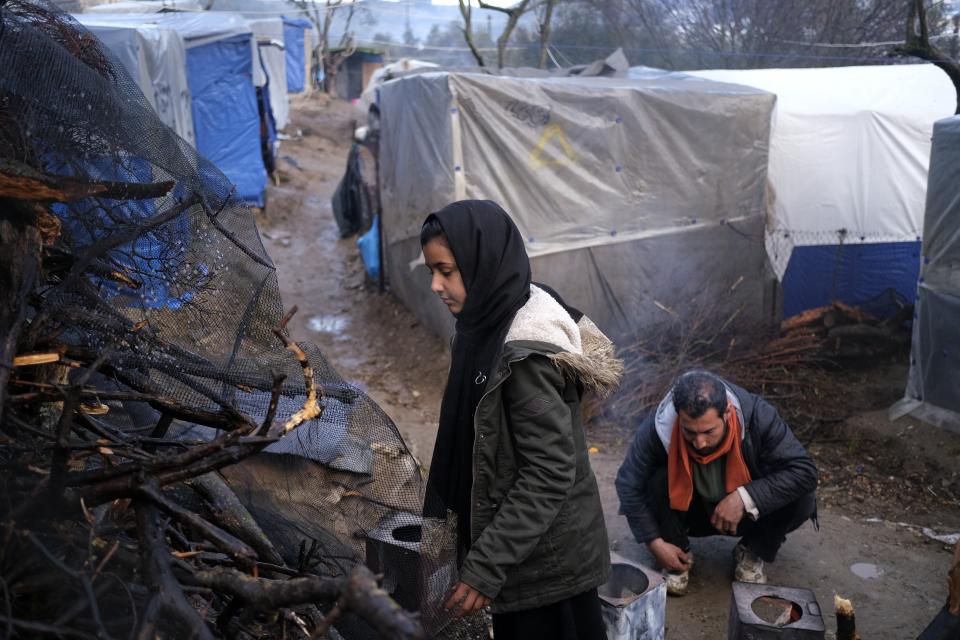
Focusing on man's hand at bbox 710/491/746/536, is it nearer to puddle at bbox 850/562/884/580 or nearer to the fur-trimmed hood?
puddle at bbox 850/562/884/580

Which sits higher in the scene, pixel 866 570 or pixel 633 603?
pixel 633 603

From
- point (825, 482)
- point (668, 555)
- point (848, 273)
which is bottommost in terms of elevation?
point (825, 482)

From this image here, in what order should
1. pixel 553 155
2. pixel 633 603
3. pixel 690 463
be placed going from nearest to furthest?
1. pixel 633 603
2. pixel 690 463
3. pixel 553 155

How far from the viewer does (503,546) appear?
2.08 m

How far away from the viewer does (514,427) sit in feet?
6.89

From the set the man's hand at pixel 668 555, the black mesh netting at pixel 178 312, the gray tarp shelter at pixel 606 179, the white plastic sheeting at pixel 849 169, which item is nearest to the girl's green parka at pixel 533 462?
the black mesh netting at pixel 178 312

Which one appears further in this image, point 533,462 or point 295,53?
point 295,53

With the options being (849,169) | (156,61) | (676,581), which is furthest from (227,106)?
(676,581)

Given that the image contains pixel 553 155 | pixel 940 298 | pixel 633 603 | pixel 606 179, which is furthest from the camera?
pixel 606 179

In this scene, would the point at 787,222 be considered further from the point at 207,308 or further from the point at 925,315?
the point at 207,308

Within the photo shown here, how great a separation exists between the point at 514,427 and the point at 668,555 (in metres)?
1.97

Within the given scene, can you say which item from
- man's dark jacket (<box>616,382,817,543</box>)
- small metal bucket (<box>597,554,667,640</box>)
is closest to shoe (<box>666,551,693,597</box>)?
man's dark jacket (<box>616,382,817,543</box>)

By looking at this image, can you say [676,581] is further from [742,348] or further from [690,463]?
[742,348]

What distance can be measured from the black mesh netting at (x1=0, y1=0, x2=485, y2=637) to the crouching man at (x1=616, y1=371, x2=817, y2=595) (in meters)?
1.57
